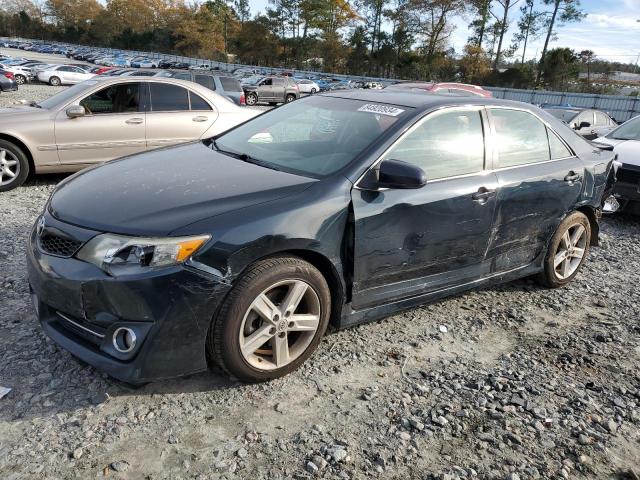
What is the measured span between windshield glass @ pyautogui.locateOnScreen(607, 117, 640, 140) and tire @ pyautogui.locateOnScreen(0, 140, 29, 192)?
867 cm

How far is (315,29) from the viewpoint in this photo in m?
71.7

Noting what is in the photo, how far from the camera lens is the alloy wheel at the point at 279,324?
2818 mm

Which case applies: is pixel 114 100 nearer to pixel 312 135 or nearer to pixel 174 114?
pixel 174 114

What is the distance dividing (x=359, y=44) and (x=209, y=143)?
65833 mm

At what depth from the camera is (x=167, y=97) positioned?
7473 mm

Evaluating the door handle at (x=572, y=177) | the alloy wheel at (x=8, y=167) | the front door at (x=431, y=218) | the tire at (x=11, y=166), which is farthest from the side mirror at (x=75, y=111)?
the door handle at (x=572, y=177)

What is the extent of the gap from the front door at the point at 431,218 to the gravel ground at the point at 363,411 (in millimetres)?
474

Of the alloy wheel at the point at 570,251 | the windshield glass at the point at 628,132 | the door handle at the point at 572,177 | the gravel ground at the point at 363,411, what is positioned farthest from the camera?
the windshield glass at the point at 628,132

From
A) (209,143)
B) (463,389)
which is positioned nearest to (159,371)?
(463,389)

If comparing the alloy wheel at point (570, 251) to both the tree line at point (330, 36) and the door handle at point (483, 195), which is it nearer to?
the door handle at point (483, 195)

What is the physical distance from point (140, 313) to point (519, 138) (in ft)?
10.2

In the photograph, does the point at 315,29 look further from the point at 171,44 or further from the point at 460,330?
the point at 460,330

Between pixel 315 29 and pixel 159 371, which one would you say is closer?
pixel 159 371

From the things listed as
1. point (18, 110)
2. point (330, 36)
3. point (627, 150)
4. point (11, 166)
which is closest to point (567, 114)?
point (627, 150)
